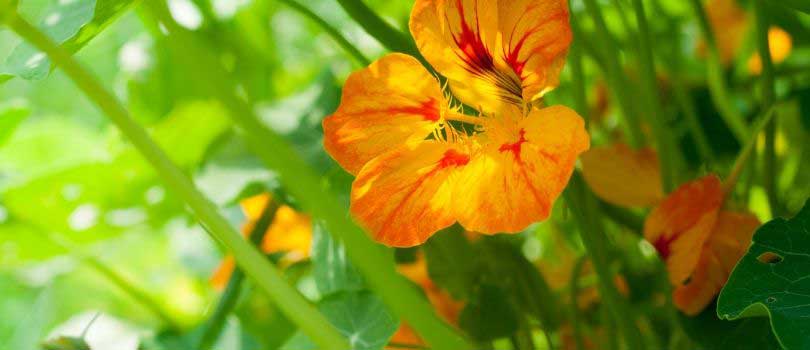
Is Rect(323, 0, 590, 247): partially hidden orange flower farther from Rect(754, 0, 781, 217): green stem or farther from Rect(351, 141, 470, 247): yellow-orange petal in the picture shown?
Rect(754, 0, 781, 217): green stem

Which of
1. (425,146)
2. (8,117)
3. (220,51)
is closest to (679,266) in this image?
(425,146)

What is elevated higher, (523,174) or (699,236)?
(523,174)

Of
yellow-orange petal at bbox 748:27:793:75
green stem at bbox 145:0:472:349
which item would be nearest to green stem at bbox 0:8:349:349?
green stem at bbox 145:0:472:349

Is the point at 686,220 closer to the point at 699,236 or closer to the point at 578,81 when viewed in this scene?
the point at 699,236

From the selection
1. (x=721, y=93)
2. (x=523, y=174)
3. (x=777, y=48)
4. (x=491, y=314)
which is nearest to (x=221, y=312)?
(x=491, y=314)

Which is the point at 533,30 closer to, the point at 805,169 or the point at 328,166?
the point at 328,166

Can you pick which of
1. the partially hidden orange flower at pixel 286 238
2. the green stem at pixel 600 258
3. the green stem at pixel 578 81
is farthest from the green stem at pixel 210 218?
the partially hidden orange flower at pixel 286 238
